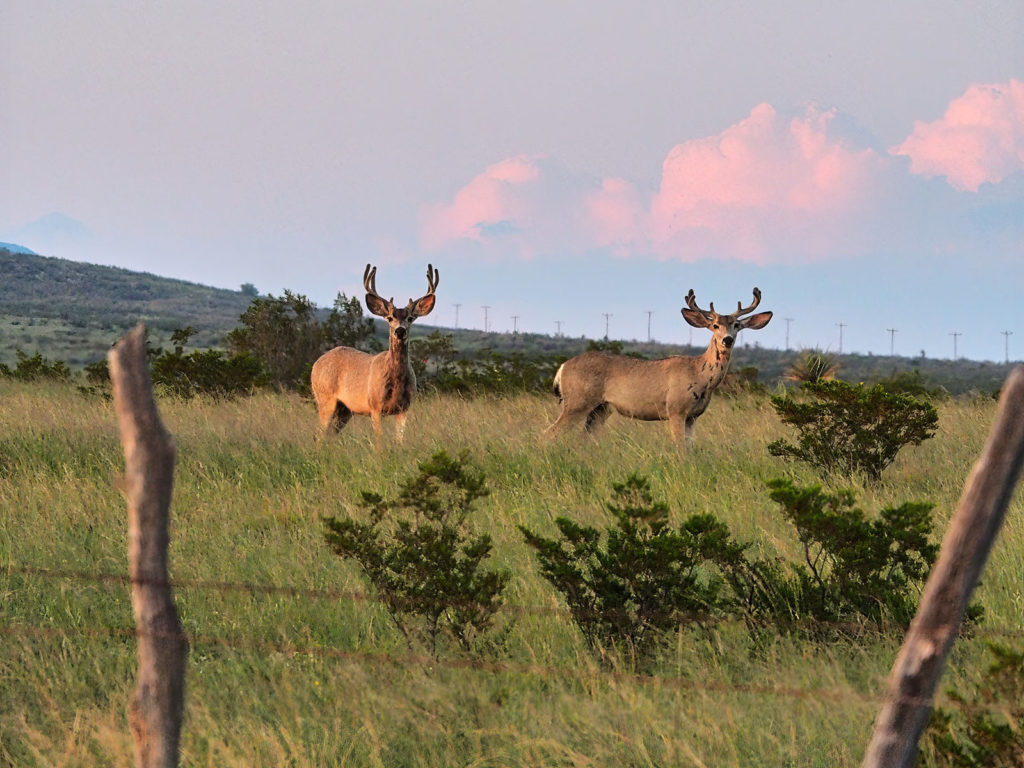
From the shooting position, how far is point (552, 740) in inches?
169

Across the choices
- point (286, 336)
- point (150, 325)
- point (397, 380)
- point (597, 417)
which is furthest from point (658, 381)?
point (150, 325)

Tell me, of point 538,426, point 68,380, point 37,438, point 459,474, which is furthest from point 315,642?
point 68,380

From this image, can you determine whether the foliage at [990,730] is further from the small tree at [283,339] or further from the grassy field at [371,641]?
the small tree at [283,339]

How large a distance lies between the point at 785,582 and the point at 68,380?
19.9 metres

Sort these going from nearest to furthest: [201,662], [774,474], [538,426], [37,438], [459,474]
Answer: [201,662] → [459,474] → [774,474] → [37,438] → [538,426]

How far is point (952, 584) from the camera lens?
3.08 m

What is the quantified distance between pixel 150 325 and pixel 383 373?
55775mm

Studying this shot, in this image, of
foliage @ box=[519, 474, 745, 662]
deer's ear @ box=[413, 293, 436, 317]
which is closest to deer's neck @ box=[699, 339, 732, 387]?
deer's ear @ box=[413, 293, 436, 317]

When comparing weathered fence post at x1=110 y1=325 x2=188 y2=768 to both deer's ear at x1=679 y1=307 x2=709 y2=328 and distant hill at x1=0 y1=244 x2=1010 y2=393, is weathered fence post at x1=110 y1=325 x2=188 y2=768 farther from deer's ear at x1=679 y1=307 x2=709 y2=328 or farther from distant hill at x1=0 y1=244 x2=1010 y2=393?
distant hill at x1=0 y1=244 x2=1010 y2=393

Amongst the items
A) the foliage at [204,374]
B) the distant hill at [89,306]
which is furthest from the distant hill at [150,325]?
the foliage at [204,374]

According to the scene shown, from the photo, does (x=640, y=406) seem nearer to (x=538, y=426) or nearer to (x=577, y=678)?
(x=538, y=426)

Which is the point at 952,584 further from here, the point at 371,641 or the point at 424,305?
the point at 424,305

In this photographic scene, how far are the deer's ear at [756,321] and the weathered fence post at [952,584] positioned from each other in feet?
32.4

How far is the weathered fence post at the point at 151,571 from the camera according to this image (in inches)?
139
